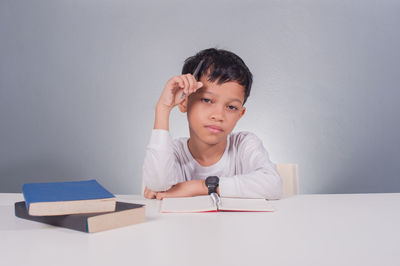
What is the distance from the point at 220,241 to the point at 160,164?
55 centimetres

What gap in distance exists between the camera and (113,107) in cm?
225

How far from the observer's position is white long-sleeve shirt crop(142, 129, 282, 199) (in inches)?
37.6

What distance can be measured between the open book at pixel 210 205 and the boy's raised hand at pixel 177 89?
1.13 ft

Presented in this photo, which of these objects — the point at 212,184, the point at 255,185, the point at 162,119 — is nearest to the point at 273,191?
the point at 255,185

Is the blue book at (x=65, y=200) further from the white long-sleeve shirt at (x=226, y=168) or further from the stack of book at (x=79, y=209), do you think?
the white long-sleeve shirt at (x=226, y=168)

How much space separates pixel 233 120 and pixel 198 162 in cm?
25

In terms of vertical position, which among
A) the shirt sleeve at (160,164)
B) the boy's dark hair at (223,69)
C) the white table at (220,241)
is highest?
the boy's dark hair at (223,69)

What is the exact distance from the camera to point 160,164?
1020 millimetres

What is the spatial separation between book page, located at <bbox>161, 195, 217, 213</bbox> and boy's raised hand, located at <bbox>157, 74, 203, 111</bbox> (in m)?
0.34

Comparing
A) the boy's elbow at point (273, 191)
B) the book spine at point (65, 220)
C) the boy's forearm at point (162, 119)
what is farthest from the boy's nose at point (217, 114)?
the book spine at point (65, 220)

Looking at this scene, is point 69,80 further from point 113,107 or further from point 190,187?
point 190,187

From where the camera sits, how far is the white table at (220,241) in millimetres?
422

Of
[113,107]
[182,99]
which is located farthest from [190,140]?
[113,107]

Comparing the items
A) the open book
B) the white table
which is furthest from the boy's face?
the white table
